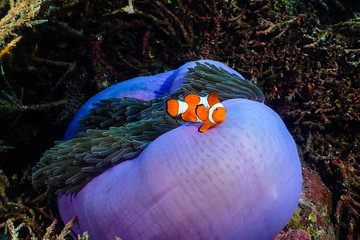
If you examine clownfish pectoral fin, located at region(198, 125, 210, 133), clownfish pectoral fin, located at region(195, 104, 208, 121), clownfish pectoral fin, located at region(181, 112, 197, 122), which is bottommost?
clownfish pectoral fin, located at region(198, 125, 210, 133)

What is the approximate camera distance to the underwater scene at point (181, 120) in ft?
3.17

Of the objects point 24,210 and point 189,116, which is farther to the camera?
point 24,210

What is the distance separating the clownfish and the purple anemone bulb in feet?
0.16

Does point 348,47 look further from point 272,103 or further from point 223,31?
point 223,31

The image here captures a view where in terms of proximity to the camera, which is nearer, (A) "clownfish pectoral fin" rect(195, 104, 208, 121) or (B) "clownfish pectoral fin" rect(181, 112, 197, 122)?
(A) "clownfish pectoral fin" rect(195, 104, 208, 121)

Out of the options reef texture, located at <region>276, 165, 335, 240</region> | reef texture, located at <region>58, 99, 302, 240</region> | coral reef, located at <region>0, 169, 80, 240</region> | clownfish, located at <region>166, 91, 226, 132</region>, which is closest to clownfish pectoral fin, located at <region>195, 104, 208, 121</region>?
clownfish, located at <region>166, 91, 226, 132</region>

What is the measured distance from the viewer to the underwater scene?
965 mm

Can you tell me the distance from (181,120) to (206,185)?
43 cm

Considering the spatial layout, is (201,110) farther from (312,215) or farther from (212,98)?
(312,215)

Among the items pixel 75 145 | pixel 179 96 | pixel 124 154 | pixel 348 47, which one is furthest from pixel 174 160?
pixel 348 47

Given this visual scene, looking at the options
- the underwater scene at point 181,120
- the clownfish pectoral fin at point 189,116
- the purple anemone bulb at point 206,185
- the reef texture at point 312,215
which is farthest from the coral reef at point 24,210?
the reef texture at point 312,215

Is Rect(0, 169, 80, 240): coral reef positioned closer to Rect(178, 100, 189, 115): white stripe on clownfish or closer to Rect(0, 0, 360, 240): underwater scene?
Rect(0, 0, 360, 240): underwater scene

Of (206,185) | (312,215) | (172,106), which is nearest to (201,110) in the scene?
(172,106)

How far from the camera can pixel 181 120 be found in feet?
4.16
